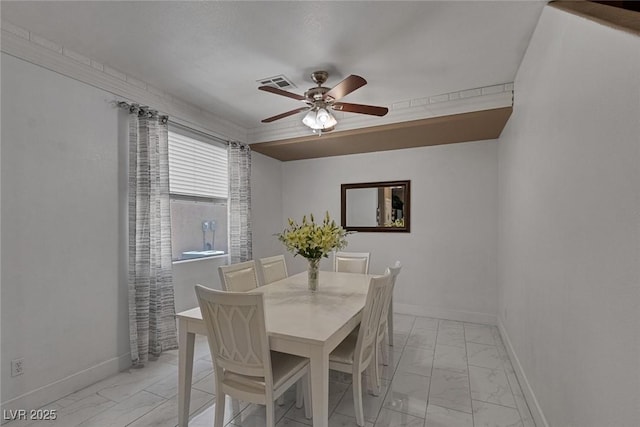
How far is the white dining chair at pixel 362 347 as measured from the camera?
188 cm

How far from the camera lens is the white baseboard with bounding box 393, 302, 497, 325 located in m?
3.80

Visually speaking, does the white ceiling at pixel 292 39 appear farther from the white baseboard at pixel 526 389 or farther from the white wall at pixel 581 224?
the white baseboard at pixel 526 389

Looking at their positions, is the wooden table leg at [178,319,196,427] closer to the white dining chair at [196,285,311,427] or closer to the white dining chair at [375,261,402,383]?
the white dining chair at [196,285,311,427]

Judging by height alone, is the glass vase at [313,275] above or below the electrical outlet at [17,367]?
above

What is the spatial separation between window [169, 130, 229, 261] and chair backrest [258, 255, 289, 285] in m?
1.05

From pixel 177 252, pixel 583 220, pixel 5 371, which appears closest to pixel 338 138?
pixel 177 252

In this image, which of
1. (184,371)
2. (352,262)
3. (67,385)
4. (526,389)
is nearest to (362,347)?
(184,371)

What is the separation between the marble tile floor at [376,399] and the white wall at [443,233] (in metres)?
1.03

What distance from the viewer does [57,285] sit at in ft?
7.50

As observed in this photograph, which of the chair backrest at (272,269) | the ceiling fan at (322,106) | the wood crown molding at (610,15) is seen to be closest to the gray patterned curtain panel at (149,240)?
the chair backrest at (272,269)

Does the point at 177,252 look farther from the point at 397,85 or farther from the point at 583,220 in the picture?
the point at 583,220

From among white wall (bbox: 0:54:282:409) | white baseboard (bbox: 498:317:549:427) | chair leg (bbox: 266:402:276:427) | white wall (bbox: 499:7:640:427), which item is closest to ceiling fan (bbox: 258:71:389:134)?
white wall (bbox: 499:7:640:427)

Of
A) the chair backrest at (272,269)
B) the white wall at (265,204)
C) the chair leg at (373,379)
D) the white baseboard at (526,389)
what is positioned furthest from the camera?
the white wall at (265,204)

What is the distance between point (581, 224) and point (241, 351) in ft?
5.69
